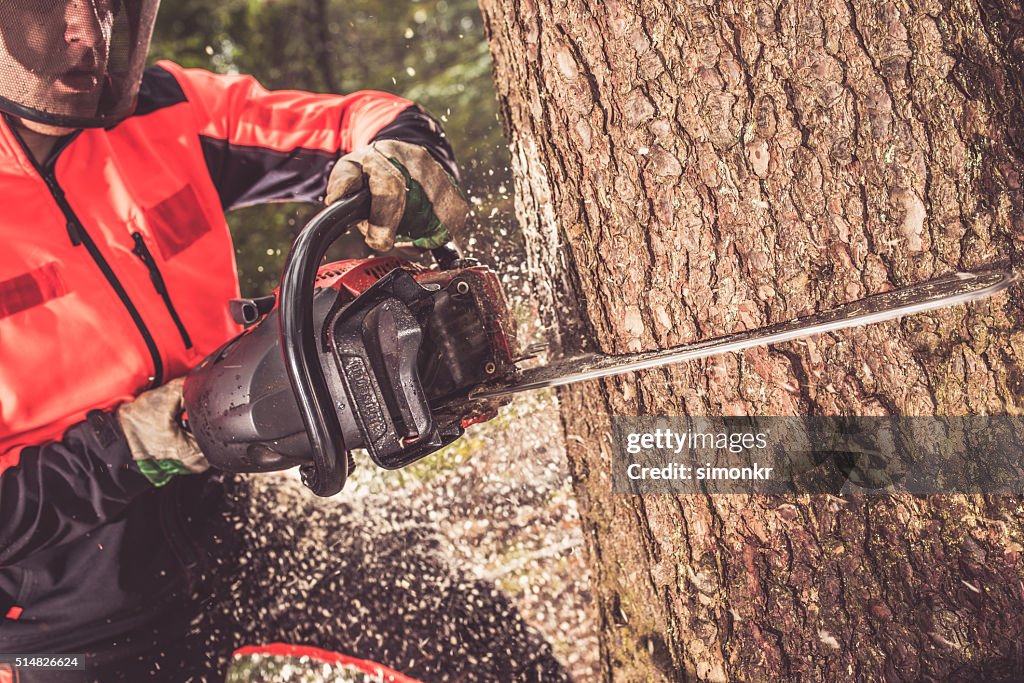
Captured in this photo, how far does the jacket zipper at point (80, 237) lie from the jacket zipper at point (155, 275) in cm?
8

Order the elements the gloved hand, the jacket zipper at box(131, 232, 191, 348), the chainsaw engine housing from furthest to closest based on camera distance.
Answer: the jacket zipper at box(131, 232, 191, 348), the gloved hand, the chainsaw engine housing

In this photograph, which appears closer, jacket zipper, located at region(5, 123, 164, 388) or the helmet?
the helmet

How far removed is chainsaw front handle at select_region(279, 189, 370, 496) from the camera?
1224mm

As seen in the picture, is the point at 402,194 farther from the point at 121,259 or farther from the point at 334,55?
the point at 334,55

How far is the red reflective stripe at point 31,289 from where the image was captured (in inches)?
66.1

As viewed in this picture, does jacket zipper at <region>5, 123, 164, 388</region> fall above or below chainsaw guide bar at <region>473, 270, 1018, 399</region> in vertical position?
above

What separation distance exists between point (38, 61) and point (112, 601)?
1399 mm

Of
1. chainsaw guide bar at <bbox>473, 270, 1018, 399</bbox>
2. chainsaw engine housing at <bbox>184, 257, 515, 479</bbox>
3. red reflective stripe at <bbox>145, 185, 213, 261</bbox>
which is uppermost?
red reflective stripe at <bbox>145, 185, 213, 261</bbox>

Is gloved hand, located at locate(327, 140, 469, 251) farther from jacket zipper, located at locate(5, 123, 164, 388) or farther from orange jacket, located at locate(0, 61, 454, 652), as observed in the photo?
jacket zipper, located at locate(5, 123, 164, 388)

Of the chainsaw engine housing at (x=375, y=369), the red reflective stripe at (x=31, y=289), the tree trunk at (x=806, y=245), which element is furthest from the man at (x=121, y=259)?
the tree trunk at (x=806, y=245)

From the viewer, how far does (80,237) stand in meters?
1.77

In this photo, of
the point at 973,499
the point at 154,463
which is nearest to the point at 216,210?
the point at 154,463

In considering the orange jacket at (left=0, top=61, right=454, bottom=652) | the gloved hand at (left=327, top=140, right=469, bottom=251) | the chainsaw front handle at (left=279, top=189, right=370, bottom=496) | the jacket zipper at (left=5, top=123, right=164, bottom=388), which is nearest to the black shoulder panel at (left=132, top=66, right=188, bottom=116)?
the orange jacket at (left=0, top=61, right=454, bottom=652)

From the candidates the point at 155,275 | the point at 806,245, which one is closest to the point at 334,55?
the point at 155,275
